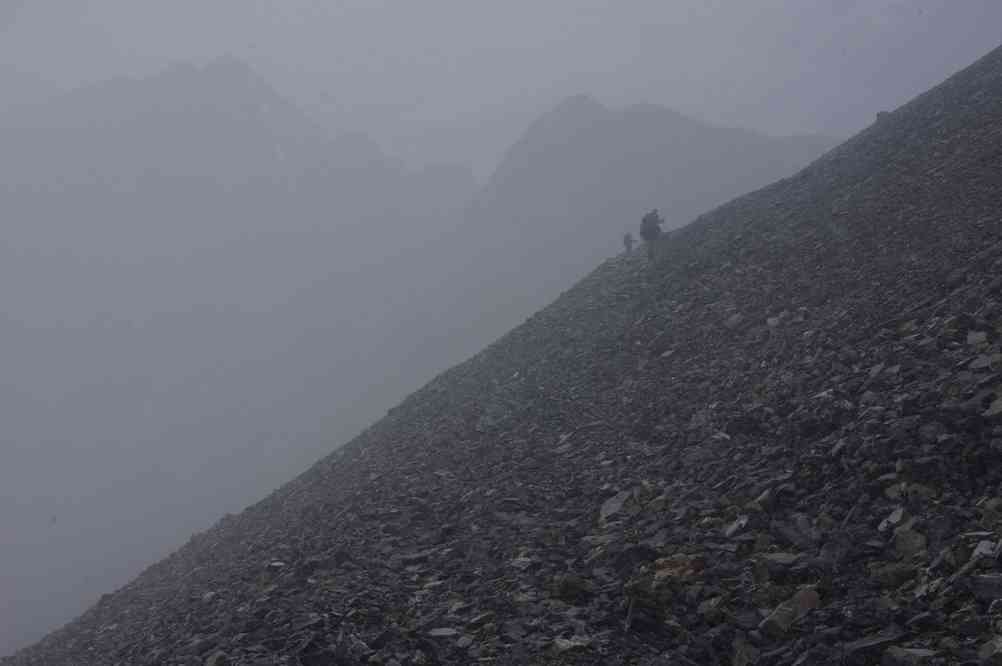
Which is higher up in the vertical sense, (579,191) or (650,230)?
(579,191)

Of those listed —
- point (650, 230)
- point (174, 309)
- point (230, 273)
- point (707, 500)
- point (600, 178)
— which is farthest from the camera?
point (230, 273)

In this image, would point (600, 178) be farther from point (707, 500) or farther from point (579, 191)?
point (707, 500)

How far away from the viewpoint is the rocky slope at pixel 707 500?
577 cm

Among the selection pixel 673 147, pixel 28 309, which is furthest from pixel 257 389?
pixel 673 147

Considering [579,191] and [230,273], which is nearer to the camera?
[579,191]

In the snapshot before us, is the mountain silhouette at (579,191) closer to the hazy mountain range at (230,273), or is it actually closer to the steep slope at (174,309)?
the hazy mountain range at (230,273)

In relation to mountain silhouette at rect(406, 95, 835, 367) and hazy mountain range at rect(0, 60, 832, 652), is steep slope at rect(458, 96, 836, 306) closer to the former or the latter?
mountain silhouette at rect(406, 95, 835, 367)

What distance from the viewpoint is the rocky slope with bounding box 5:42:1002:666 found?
18.9 ft

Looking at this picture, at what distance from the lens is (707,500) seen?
8133 millimetres

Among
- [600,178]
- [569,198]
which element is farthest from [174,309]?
[600,178]

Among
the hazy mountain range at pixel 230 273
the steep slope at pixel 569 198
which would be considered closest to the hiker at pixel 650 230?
the steep slope at pixel 569 198

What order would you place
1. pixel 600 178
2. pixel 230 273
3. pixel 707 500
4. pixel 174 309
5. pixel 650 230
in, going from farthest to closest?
pixel 230 273
pixel 174 309
pixel 600 178
pixel 650 230
pixel 707 500

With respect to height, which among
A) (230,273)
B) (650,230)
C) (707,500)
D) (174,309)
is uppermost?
(230,273)

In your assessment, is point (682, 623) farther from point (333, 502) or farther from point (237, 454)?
point (237, 454)
